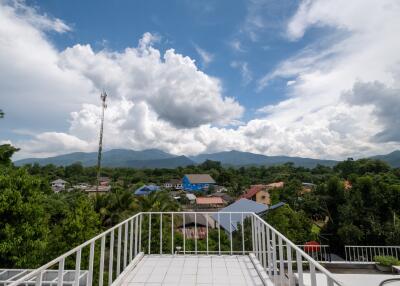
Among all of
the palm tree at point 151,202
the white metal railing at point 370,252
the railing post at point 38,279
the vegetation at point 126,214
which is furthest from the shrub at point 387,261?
the palm tree at point 151,202

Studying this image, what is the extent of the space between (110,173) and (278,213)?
223 feet

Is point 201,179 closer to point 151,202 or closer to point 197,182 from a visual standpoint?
point 197,182

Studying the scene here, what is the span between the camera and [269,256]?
10.5 feet

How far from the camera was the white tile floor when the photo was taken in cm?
342

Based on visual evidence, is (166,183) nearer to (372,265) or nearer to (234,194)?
(234,194)

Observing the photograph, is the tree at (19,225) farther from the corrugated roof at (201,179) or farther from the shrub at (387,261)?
the corrugated roof at (201,179)

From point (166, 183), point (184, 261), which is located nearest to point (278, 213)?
point (184, 261)

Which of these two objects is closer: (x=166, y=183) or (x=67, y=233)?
(x=67, y=233)

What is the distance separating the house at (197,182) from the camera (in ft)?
236

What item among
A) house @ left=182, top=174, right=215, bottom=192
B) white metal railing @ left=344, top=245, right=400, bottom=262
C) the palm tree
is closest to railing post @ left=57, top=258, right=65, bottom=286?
white metal railing @ left=344, top=245, right=400, bottom=262

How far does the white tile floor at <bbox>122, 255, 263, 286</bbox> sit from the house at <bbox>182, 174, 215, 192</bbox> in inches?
2623

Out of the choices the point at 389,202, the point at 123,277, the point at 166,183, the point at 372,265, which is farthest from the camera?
the point at 166,183

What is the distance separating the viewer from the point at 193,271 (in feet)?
12.6

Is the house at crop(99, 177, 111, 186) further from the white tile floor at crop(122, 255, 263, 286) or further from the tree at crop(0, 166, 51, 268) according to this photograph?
the white tile floor at crop(122, 255, 263, 286)
